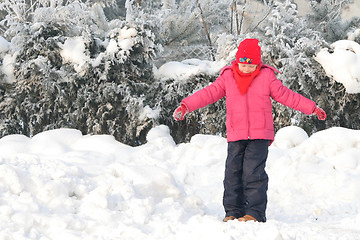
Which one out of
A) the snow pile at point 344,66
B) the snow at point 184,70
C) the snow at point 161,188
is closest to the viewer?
the snow at point 161,188

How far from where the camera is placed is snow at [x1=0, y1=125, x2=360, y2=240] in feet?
9.10

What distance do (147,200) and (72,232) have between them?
0.70m

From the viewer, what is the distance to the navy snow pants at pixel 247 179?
3.42m

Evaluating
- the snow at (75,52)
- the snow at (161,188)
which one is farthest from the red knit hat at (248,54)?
the snow at (75,52)

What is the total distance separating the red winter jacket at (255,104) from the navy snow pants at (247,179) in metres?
0.09

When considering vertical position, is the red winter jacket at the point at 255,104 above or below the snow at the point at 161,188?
above

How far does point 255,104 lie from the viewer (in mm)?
3416

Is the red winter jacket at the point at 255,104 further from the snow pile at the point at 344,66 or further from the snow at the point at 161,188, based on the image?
the snow pile at the point at 344,66

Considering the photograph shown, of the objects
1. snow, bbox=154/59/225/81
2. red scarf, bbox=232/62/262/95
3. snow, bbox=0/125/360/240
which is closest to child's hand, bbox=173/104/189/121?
red scarf, bbox=232/62/262/95

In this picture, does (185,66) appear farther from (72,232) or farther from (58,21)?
(72,232)

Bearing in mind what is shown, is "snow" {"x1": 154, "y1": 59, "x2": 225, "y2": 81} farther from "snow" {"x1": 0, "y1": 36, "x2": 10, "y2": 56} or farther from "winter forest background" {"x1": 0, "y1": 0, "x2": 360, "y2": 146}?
"snow" {"x1": 0, "y1": 36, "x2": 10, "y2": 56}

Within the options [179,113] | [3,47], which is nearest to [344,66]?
[179,113]

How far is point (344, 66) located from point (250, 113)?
7.90 feet

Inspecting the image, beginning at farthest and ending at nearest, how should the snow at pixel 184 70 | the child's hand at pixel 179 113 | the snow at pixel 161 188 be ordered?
the snow at pixel 184 70 < the child's hand at pixel 179 113 < the snow at pixel 161 188
